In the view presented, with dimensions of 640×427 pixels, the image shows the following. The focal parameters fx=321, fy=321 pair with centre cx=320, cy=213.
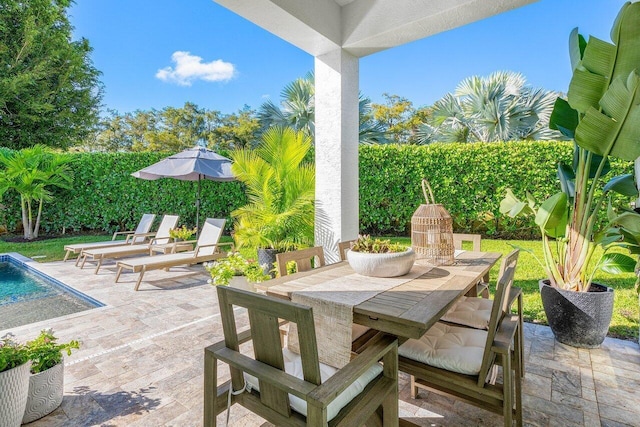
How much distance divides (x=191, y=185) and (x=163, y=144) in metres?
12.2

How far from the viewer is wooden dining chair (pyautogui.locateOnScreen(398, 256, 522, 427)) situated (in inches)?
61.7

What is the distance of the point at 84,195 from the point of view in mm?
9430

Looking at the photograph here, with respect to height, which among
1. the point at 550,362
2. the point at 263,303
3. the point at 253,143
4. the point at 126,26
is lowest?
the point at 550,362

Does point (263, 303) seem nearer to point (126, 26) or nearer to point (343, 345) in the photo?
point (343, 345)

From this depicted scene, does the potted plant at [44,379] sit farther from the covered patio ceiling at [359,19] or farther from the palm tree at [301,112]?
the palm tree at [301,112]

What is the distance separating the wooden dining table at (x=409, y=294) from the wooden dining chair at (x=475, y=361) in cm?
19

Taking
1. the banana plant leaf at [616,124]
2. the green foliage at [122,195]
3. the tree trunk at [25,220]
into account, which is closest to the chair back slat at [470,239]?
the banana plant leaf at [616,124]

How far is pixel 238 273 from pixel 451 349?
313 centimetres

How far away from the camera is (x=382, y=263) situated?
2.17 m

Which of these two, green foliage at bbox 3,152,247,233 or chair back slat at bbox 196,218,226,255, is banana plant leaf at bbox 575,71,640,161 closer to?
chair back slat at bbox 196,218,226,255

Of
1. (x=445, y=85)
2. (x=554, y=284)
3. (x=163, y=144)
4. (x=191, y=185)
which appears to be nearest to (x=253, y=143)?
(x=163, y=144)

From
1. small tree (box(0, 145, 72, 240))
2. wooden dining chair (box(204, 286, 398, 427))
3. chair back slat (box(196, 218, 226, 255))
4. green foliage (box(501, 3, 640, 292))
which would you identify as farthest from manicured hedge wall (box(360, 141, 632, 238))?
small tree (box(0, 145, 72, 240))

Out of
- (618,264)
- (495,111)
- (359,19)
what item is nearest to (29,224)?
(359,19)

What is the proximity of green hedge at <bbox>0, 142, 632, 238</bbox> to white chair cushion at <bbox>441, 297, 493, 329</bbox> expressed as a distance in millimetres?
5627
